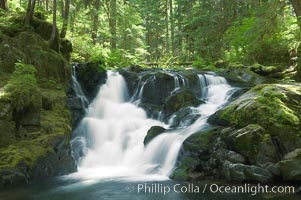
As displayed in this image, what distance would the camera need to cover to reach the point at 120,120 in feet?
43.0

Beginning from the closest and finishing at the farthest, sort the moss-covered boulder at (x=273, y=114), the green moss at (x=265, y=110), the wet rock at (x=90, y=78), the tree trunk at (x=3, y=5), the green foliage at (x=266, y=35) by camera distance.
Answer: the moss-covered boulder at (x=273, y=114) < the green moss at (x=265, y=110) < the green foliage at (x=266, y=35) < the tree trunk at (x=3, y=5) < the wet rock at (x=90, y=78)

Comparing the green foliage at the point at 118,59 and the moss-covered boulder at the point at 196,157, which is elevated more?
the green foliage at the point at 118,59

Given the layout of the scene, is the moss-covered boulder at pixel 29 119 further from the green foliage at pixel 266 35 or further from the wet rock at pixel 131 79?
the green foliage at pixel 266 35

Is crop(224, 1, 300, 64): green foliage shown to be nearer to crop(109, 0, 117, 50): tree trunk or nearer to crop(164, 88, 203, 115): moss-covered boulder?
crop(164, 88, 203, 115): moss-covered boulder

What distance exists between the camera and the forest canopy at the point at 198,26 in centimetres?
1429

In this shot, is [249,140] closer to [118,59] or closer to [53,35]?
[53,35]

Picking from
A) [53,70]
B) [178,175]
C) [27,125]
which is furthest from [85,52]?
[178,175]

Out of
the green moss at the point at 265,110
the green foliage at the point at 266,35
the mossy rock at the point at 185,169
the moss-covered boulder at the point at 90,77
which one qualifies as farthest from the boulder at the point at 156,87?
the mossy rock at the point at 185,169

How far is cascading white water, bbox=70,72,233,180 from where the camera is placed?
9.50 metres

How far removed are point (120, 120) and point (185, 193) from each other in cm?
639

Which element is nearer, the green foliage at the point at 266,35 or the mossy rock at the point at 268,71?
the green foliage at the point at 266,35

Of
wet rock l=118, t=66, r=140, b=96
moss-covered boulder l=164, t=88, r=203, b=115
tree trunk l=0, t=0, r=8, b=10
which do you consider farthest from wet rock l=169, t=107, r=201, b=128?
tree trunk l=0, t=0, r=8, b=10

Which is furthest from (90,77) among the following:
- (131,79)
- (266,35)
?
(266,35)

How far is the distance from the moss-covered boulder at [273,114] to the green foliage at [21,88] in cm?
537
